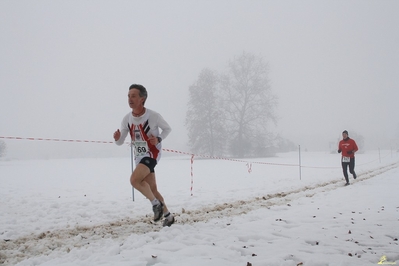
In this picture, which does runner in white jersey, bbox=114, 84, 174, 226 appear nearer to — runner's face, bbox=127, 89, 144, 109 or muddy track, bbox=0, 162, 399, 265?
runner's face, bbox=127, 89, 144, 109

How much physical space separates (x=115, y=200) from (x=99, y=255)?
177 inches

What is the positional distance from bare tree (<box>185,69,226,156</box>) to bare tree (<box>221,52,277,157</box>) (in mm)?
1301

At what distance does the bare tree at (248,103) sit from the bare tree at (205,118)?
4.27 ft

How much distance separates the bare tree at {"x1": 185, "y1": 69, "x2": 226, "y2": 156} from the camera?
1384 inches

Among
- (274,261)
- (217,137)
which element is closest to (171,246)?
(274,261)

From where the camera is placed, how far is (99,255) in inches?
121

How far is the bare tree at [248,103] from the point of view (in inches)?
1367

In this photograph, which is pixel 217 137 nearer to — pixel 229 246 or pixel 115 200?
pixel 115 200

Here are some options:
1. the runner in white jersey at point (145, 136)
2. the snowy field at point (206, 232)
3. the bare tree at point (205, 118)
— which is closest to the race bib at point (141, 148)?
the runner in white jersey at point (145, 136)

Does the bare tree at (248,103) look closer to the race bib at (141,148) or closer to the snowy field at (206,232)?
the snowy field at (206,232)

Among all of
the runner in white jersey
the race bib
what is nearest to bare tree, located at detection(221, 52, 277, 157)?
the runner in white jersey

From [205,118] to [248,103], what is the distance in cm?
592

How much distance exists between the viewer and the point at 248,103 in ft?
116

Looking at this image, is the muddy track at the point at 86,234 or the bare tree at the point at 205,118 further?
the bare tree at the point at 205,118
